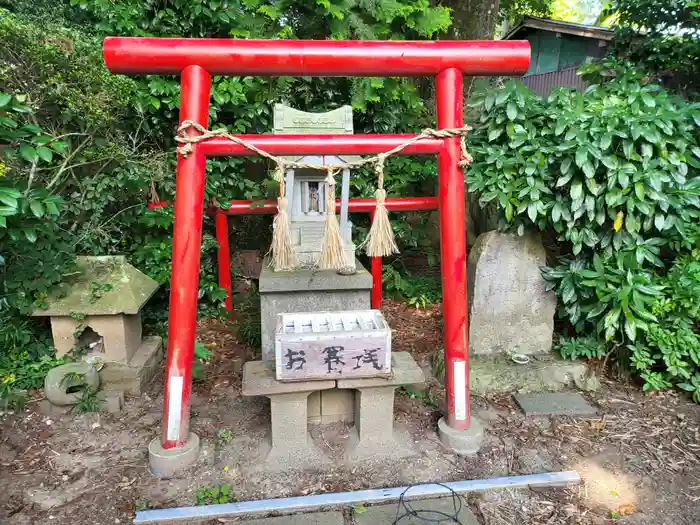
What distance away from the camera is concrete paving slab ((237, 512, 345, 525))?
230 cm

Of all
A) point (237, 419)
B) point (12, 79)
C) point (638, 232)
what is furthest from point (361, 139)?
point (12, 79)

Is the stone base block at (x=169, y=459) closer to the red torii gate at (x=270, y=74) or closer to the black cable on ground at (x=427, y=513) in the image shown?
the red torii gate at (x=270, y=74)

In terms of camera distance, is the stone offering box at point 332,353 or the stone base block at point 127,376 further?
the stone base block at point 127,376

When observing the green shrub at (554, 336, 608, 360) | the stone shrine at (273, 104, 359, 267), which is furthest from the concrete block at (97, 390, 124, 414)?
the green shrub at (554, 336, 608, 360)

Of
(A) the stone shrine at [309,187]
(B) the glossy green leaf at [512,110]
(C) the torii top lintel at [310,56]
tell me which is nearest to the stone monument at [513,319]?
(B) the glossy green leaf at [512,110]

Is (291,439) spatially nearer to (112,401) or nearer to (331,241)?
(331,241)

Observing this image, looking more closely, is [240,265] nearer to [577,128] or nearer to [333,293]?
[333,293]

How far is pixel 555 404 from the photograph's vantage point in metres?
3.48

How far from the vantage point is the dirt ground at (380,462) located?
8.05 feet

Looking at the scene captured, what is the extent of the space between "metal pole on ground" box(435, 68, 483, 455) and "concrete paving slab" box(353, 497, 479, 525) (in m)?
0.47

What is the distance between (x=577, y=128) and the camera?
11.0 ft

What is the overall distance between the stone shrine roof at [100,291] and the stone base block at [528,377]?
9.37 ft

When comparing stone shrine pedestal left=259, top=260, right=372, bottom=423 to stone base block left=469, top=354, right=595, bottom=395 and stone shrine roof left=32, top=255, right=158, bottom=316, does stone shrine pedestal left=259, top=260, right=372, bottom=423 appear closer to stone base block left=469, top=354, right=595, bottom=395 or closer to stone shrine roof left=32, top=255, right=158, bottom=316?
stone shrine roof left=32, top=255, right=158, bottom=316

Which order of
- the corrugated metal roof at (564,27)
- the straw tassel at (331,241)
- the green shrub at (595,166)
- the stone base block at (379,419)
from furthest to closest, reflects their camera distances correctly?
the corrugated metal roof at (564,27), the green shrub at (595,166), the stone base block at (379,419), the straw tassel at (331,241)
